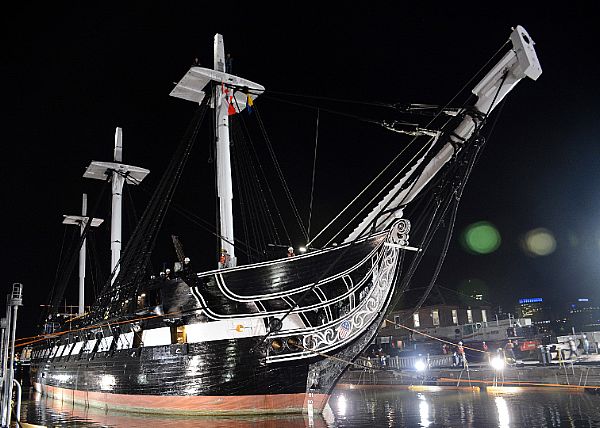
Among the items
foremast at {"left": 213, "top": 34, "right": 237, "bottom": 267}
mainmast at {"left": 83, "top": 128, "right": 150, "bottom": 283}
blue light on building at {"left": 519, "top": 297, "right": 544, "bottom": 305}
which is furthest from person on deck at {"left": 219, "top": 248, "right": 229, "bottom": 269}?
blue light on building at {"left": 519, "top": 297, "right": 544, "bottom": 305}

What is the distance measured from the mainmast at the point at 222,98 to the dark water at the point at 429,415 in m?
4.84

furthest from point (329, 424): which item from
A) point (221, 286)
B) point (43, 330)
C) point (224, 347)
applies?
point (43, 330)

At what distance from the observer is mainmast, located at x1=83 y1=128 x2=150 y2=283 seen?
27.4 metres

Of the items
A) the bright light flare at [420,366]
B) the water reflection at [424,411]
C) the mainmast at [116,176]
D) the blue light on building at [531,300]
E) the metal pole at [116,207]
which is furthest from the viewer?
the blue light on building at [531,300]

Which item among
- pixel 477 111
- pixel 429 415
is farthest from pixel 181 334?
pixel 477 111

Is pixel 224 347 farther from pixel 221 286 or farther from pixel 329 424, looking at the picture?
pixel 329 424

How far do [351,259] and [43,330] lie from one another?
2409cm

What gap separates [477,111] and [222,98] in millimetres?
8836

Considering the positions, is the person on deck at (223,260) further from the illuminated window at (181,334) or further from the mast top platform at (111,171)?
the mast top platform at (111,171)

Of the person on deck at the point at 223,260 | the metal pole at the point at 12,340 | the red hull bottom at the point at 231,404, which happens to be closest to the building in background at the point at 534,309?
the person on deck at the point at 223,260

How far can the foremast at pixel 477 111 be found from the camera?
11.9m

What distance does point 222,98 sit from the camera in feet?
59.6

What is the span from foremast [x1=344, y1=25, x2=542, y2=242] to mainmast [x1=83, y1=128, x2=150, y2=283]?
16.9 metres

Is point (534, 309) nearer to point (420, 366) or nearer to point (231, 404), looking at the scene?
point (420, 366)
